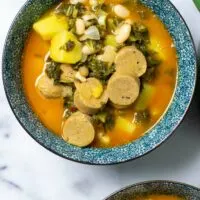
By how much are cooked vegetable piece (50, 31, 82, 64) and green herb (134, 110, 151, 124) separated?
0.24m

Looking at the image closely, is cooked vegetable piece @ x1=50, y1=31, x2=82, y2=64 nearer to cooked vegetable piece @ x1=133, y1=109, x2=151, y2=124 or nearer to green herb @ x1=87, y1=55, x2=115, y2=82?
green herb @ x1=87, y1=55, x2=115, y2=82

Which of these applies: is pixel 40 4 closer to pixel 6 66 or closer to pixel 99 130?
pixel 6 66

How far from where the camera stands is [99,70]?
169 cm

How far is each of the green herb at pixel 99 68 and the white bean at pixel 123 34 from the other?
0.27ft

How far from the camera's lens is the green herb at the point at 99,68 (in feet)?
5.55

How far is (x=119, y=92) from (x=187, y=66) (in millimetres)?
214

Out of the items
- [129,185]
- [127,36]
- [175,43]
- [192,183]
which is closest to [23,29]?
[127,36]

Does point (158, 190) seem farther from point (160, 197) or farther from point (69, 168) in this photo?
point (69, 168)

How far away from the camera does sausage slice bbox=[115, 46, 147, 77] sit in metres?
1.67

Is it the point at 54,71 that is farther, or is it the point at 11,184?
the point at 11,184

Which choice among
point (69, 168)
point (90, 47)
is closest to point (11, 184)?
point (69, 168)

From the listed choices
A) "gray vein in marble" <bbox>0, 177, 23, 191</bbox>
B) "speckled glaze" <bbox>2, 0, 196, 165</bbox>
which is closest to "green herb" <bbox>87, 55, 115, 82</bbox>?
"speckled glaze" <bbox>2, 0, 196, 165</bbox>

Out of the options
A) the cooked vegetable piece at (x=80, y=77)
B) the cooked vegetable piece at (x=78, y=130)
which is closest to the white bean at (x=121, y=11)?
the cooked vegetable piece at (x=80, y=77)

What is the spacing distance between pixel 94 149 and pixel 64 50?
1.02ft
